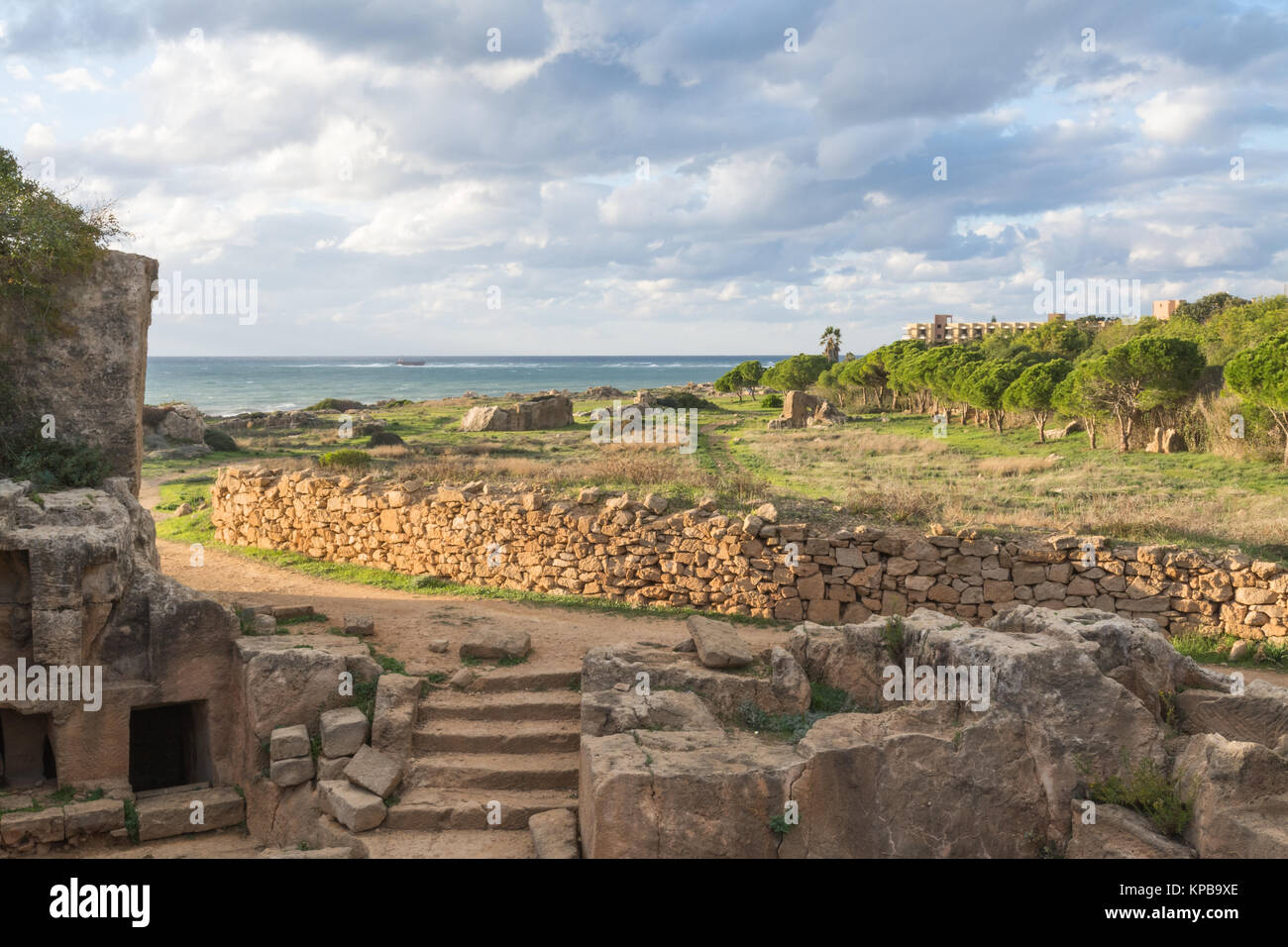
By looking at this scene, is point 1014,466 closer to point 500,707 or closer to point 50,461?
point 500,707

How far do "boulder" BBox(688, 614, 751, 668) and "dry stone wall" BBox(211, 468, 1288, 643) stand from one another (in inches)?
154

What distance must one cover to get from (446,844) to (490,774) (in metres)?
1.00

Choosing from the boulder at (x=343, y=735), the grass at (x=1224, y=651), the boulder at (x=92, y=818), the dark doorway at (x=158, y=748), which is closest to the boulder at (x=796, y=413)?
the grass at (x=1224, y=651)

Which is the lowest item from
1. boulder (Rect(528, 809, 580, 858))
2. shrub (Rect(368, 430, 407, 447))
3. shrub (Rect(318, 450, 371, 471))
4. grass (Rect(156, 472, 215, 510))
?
boulder (Rect(528, 809, 580, 858))

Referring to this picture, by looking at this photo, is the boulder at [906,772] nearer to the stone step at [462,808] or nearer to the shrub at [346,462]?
the stone step at [462,808]

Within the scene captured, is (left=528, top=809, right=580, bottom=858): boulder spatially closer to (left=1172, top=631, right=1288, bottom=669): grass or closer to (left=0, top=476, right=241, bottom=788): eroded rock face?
(left=0, top=476, right=241, bottom=788): eroded rock face

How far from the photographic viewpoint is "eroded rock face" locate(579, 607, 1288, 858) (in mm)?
6816

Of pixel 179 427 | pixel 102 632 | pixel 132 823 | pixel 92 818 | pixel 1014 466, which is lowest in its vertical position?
pixel 132 823

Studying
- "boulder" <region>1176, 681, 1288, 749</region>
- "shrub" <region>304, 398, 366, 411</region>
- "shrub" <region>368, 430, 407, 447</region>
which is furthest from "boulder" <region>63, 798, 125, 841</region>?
"shrub" <region>304, 398, 366, 411</region>

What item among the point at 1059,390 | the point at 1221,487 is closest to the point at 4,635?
the point at 1221,487

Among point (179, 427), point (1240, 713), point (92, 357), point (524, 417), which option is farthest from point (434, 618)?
point (524, 417)

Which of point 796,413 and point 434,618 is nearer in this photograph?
point 434,618

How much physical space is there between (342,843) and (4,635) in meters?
4.46

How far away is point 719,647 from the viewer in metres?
9.86
